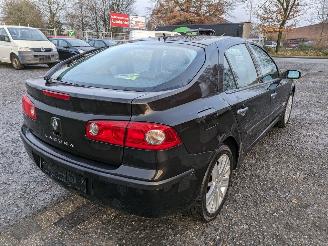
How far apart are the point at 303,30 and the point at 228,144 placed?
71.3 meters

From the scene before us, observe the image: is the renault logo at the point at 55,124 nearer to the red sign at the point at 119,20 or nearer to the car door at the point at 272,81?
the car door at the point at 272,81

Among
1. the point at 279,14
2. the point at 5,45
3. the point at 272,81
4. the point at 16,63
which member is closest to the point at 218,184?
the point at 272,81

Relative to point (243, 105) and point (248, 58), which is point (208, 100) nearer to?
point (243, 105)

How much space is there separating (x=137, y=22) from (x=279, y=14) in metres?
18.9

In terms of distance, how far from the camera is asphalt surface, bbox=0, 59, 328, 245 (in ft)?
8.64

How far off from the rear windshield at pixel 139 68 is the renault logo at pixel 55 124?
0.37 m

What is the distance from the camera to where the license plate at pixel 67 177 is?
241 centimetres

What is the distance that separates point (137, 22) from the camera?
4497cm

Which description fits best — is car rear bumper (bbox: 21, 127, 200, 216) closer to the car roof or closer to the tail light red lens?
the tail light red lens

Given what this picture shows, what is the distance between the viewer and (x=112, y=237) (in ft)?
8.63

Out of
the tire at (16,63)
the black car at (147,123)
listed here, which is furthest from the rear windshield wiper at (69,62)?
the tire at (16,63)

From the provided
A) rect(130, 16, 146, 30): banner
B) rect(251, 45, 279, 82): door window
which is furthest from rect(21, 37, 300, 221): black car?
rect(130, 16, 146, 30): banner

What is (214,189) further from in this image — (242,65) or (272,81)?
(272,81)

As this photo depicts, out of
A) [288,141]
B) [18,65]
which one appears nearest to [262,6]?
[18,65]
